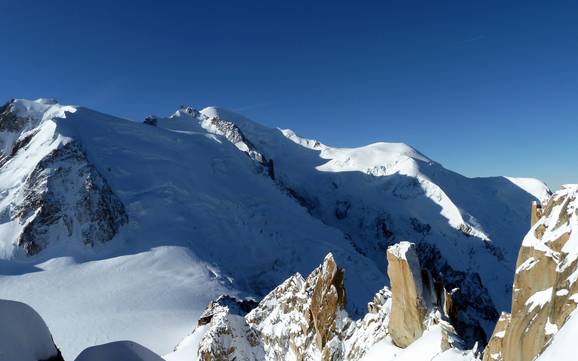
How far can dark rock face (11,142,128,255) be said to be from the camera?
227 ft

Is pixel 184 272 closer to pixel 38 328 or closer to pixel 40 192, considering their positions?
pixel 40 192

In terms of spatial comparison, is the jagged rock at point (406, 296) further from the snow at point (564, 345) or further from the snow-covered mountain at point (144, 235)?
the snow at point (564, 345)

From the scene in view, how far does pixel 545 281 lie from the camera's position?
10.1 m

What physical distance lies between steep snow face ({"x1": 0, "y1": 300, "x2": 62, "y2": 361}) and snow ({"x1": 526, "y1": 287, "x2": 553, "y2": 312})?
1009 cm

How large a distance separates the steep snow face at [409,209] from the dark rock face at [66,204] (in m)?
69.7

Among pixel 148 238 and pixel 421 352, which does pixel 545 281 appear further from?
pixel 148 238

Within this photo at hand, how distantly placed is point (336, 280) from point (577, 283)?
19.1 metres

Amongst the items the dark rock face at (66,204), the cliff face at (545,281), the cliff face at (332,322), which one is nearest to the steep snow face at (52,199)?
the dark rock face at (66,204)

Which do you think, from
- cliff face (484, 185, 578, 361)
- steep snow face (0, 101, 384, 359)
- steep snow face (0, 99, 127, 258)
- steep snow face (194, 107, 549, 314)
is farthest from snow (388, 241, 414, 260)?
steep snow face (194, 107, 549, 314)

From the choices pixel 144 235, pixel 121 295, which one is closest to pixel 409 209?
pixel 144 235

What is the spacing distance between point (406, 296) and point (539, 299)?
31.6ft

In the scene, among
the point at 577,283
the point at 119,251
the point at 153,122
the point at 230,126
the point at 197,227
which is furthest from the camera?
the point at 230,126

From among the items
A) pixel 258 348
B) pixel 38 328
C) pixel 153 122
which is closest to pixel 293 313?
pixel 258 348

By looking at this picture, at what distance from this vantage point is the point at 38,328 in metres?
4.32
